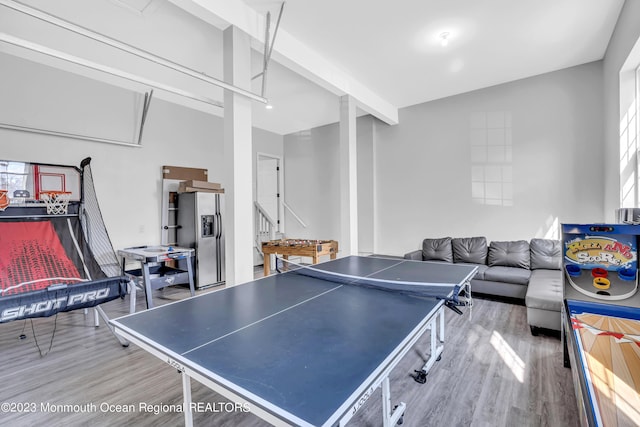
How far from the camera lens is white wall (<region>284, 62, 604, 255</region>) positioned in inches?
161

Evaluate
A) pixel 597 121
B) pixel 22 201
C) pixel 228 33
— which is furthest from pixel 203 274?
pixel 597 121

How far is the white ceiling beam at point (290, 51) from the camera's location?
254 cm

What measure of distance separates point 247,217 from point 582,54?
4720 millimetres

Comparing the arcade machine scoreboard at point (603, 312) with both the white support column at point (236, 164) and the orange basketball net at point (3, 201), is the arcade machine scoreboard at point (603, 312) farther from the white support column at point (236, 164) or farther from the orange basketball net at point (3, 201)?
the orange basketball net at point (3, 201)

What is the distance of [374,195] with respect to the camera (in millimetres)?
6043

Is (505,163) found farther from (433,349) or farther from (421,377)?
(421,377)

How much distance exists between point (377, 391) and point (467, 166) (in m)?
4.14

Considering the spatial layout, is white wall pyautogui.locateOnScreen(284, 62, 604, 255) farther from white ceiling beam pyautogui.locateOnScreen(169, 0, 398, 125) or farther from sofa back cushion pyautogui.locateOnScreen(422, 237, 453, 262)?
white ceiling beam pyautogui.locateOnScreen(169, 0, 398, 125)

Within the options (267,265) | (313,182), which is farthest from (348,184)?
(313,182)

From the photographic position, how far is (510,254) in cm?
424

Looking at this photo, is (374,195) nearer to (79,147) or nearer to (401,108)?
(401,108)

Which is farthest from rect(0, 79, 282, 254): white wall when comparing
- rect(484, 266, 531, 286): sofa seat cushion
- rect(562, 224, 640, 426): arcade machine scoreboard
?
rect(562, 224, 640, 426): arcade machine scoreboard

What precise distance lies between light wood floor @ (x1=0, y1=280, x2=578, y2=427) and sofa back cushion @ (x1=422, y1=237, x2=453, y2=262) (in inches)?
64.1

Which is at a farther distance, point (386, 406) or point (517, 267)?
point (517, 267)
